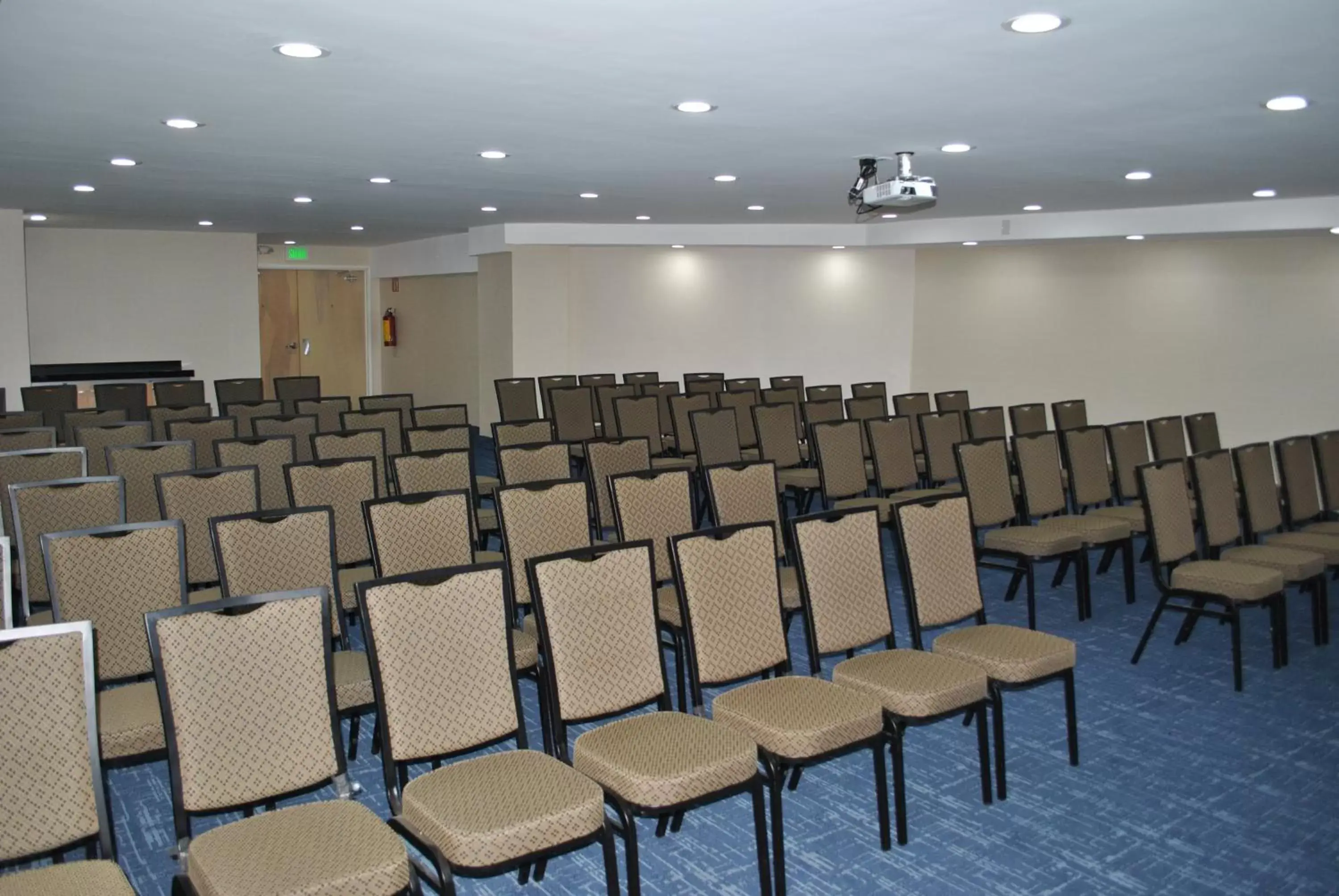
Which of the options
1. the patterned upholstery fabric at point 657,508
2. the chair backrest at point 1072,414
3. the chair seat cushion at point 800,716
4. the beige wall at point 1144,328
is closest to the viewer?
the chair seat cushion at point 800,716

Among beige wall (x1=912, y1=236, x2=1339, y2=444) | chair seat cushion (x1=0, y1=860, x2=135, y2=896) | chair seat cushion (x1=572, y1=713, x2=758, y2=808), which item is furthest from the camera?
beige wall (x1=912, y1=236, x2=1339, y2=444)

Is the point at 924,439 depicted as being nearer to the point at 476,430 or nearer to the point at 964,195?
the point at 964,195

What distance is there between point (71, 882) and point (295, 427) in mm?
5359

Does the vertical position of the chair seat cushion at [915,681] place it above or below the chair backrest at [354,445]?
below

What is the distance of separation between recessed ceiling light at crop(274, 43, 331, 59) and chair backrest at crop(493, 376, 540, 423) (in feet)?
18.3

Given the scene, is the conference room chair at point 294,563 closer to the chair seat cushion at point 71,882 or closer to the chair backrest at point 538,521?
the chair backrest at point 538,521

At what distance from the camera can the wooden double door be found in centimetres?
1769

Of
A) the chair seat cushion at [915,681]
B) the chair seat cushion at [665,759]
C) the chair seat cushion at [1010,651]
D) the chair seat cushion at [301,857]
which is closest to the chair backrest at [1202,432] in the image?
the chair seat cushion at [1010,651]

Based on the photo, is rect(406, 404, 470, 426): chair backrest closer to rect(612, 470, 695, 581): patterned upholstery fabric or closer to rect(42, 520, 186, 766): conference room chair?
rect(612, 470, 695, 581): patterned upholstery fabric

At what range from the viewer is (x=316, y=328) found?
1802cm

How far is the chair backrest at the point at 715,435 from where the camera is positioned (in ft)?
25.1

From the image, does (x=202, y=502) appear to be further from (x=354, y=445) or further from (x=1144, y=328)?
(x=1144, y=328)

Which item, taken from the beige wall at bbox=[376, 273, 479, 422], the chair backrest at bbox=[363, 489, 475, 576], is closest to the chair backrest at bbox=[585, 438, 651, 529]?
the chair backrest at bbox=[363, 489, 475, 576]

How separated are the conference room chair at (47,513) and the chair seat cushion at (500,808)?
2.41 meters
